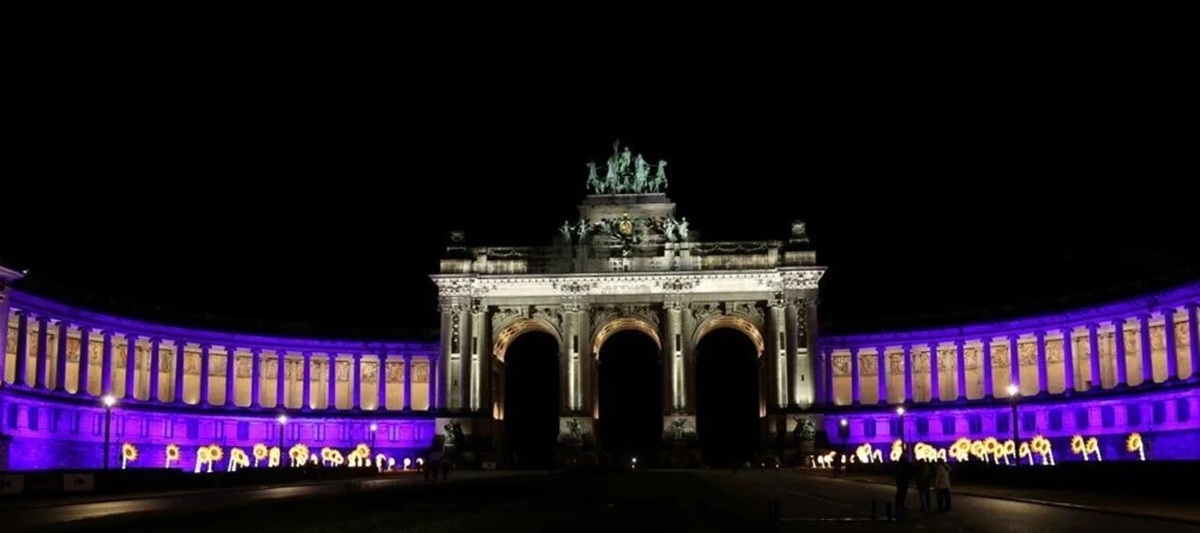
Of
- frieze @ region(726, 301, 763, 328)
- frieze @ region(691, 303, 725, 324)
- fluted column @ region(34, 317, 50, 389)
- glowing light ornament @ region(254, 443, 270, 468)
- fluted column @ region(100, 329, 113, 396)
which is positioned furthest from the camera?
frieze @ region(691, 303, 725, 324)

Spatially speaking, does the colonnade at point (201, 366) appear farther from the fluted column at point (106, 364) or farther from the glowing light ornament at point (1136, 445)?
the glowing light ornament at point (1136, 445)

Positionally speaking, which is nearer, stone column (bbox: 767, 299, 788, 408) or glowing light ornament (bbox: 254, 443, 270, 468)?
glowing light ornament (bbox: 254, 443, 270, 468)

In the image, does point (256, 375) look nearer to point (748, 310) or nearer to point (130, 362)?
point (130, 362)

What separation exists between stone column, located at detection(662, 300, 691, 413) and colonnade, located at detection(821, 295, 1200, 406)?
1409cm

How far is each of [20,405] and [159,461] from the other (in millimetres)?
17476

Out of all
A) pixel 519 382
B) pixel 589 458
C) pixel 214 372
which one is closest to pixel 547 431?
pixel 519 382

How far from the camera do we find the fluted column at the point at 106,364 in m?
95.3

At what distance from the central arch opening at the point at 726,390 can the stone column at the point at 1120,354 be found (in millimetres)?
35983

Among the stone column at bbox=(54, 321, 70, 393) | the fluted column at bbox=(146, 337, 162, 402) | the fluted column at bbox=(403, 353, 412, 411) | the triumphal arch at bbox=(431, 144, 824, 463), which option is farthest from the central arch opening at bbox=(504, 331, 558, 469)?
the stone column at bbox=(54, 321, 70, 393)

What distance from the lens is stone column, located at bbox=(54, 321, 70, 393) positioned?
89.6 meters

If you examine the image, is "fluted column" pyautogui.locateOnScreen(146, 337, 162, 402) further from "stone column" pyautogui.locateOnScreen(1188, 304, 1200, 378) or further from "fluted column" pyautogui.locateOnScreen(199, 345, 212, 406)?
"stone column" pyautogui.locateOnScreen(1188, 304, 1200, 378)

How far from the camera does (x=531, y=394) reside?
12975cm

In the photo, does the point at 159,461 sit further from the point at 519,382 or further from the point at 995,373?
the point at 995,373

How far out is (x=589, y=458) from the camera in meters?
104
